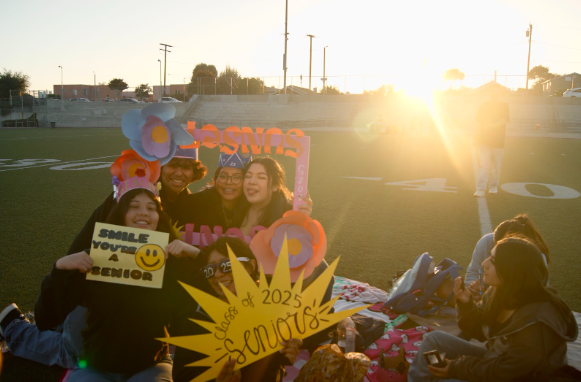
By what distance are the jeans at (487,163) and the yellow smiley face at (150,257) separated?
7.45 meters

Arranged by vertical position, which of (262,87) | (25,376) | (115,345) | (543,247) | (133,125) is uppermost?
(262,87)

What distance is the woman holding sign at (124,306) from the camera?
95.7 inches

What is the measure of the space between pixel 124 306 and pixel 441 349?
5.84ft

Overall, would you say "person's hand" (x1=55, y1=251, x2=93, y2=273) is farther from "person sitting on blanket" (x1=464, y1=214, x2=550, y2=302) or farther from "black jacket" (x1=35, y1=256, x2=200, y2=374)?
"person sitting on blanket" (x1=464, y1=214, x2=550, y2=302)

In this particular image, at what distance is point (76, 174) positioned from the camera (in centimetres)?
1109

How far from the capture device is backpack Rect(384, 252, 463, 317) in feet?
12.9

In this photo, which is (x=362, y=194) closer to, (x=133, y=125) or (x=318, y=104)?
(x=133, y=125)

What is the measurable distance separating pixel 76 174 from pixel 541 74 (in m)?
87.4

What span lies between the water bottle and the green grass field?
1.29m

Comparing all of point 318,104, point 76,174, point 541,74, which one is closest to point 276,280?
point 76,174

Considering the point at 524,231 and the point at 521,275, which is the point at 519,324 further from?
the point at 524,231

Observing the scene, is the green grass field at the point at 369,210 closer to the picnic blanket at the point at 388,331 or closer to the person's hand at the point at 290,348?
the picnic blanket at the point at 388,331

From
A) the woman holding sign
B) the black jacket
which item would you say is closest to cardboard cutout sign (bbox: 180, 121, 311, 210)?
the woman holding sign

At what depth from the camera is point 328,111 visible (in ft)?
125
